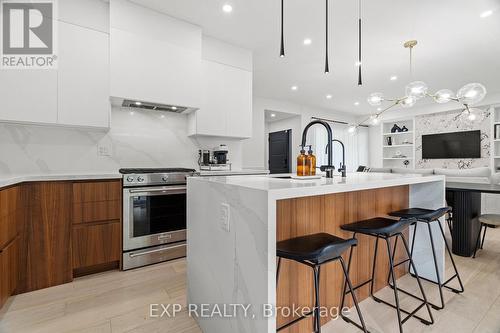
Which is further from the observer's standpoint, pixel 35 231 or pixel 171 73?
pixel 171 73

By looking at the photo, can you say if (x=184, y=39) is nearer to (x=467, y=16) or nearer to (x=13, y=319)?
(x=13, y=319)

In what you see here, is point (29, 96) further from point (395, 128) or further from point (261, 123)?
point (395, 128)

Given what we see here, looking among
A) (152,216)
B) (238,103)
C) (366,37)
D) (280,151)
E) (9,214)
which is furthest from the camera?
(280,151)

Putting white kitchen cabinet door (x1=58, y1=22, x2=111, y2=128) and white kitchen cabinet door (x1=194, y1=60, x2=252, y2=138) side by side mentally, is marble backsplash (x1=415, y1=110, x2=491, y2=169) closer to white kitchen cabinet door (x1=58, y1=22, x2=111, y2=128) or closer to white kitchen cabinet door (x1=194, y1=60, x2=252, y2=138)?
white kitchen cabinet door (x1=194, y1=60, x2=252, y2=138)

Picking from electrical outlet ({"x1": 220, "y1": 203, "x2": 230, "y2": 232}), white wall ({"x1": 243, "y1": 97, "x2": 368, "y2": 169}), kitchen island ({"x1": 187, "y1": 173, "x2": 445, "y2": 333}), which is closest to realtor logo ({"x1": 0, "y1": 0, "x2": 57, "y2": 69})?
kitchen island ({"x1": 187, "y1": 173, "x2": 445, "y2": 333})

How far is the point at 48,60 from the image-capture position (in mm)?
2244

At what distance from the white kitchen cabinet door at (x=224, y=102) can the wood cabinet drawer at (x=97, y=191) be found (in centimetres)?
123

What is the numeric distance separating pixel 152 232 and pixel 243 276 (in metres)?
1.75

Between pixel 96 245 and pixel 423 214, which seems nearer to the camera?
pixel 423 214

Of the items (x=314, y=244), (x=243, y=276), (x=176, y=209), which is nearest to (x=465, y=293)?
(x=314, y=244)

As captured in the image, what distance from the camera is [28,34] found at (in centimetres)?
222

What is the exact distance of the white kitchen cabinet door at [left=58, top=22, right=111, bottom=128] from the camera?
7.49 ft

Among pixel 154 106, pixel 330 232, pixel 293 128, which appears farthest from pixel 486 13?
pixel 293 128

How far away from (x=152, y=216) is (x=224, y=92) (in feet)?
6.22
